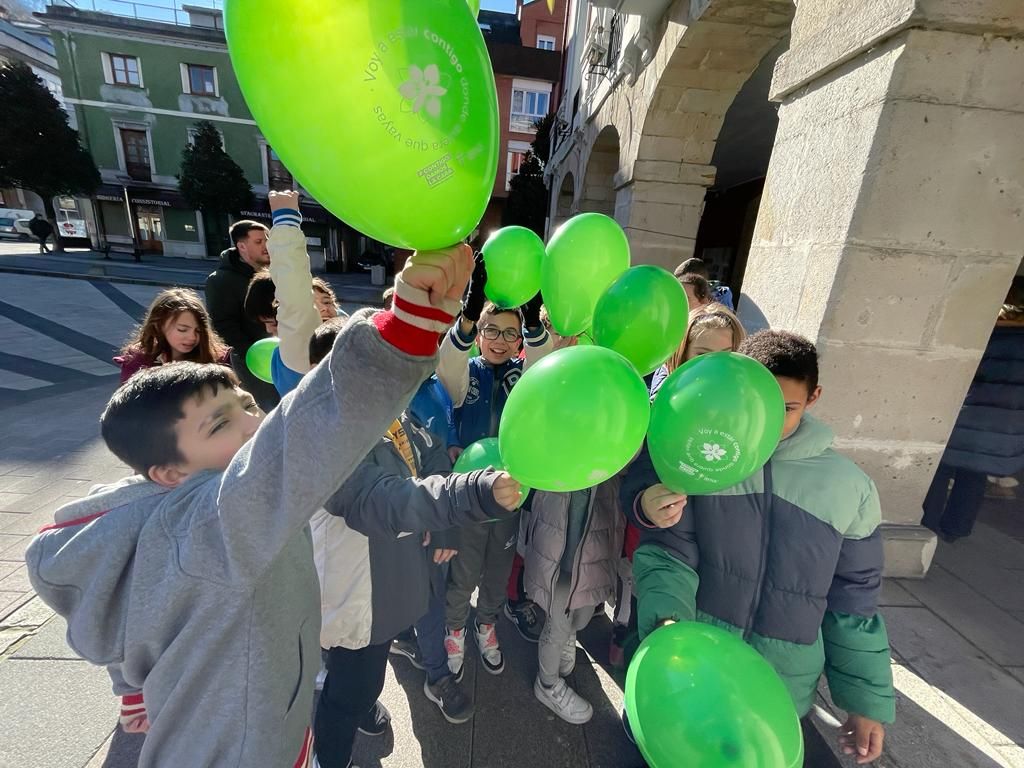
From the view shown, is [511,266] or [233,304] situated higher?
[511,266]

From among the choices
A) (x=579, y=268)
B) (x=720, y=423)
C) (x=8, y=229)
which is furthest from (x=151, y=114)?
(x=720, y=423)

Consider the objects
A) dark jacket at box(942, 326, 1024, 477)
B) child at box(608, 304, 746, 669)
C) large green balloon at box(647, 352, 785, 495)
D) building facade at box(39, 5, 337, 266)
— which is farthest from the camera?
building facade at box(39, 5, 337, 266)

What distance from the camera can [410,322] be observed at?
2.65 ft

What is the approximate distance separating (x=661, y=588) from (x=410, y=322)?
1.14 metres

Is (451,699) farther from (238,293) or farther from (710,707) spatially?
(238,293)

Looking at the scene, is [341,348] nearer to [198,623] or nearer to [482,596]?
[198,623]

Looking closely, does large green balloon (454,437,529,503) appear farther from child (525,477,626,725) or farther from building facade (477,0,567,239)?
building facade (477,0,567,239)

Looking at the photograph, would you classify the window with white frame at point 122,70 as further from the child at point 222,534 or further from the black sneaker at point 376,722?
the black sneaker at point 376,722

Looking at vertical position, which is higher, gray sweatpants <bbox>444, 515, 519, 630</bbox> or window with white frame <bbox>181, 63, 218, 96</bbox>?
window with white frame <bbox>181, 63, 218, 96</bbox>

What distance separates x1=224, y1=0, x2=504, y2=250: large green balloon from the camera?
2.69 ft

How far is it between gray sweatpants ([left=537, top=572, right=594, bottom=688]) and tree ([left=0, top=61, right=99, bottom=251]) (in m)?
26.4

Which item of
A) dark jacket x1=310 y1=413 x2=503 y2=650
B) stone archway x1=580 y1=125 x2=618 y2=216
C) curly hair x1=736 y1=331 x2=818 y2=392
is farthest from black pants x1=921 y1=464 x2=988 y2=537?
stone archway x1=580 y1=125 x2=618 y2=216

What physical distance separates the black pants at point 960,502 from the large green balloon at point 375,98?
3916mm

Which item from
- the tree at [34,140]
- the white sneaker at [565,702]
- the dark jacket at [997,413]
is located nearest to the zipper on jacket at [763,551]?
the white sneaker at [565,702]
